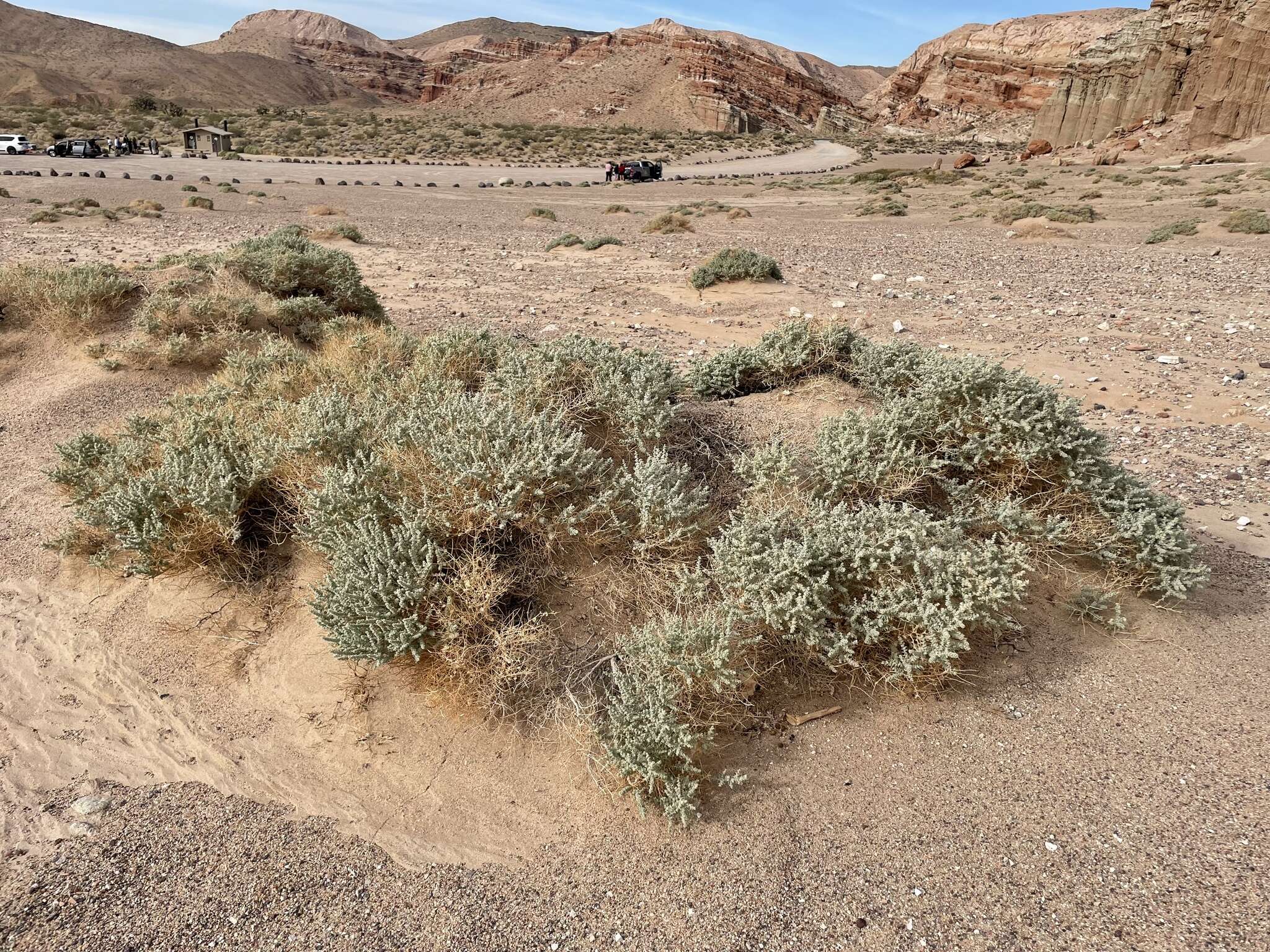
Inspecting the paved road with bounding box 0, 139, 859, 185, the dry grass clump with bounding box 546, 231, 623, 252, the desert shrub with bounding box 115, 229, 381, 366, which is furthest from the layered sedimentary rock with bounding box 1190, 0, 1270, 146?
the desert shrub with bounding box 115, 229, 381, 366

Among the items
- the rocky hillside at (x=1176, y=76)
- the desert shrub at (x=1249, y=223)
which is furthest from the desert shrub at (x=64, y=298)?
the rocky hillside at (x=1176, y=76)

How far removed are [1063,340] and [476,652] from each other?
8.77 metres

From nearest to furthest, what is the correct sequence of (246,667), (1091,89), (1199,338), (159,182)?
(246,667) < (1199,338) < (159,182) < (1091,89)

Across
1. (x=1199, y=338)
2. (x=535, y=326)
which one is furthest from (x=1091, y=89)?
(x=535, y=326)

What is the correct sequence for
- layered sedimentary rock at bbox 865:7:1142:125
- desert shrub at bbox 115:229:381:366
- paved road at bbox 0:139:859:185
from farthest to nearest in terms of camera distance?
layered sedimentary rock at bbox 865:7:1142:125, paved road at bbox 0:139:859:185, desert shrub at bbox 115:229:381:366

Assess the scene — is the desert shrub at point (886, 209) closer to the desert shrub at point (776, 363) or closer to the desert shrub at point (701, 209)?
the desert shrub at point (701, 209)

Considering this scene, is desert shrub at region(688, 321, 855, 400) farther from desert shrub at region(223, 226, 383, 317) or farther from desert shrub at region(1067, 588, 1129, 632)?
desert shrub at region(223, 226, 383, 317)

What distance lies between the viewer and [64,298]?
23.3 ft

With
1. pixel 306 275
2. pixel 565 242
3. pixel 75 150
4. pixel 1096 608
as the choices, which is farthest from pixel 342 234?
pixel 75 150

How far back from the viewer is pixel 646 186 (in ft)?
111

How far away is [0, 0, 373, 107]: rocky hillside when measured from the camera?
259ft

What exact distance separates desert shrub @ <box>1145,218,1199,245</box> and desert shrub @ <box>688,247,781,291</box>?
9.86 meters

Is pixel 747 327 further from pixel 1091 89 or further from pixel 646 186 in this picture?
pixel 1091 89

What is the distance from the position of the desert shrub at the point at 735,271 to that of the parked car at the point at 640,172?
25.9 m
